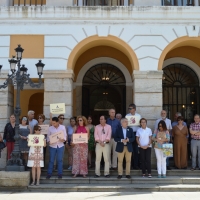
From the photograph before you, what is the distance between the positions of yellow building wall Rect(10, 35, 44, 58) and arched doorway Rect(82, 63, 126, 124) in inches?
120

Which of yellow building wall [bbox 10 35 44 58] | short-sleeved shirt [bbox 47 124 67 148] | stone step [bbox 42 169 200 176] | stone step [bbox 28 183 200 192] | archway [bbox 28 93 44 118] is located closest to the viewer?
stone step [bbox 28 183 200 192]

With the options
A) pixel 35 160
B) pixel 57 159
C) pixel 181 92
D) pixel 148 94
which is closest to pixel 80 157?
pixel 57 159

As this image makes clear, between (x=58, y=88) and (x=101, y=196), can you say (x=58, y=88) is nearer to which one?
(x=58, y=88)

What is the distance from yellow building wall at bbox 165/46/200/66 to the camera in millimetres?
13234

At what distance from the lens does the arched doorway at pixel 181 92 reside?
43.8ft

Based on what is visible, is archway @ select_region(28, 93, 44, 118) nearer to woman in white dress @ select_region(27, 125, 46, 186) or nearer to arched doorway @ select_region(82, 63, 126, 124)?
arched doorway @ select_region(82, 63, 126, 124)

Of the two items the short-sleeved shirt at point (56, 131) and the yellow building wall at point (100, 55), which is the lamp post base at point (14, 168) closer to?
the short-sleeved shirt at point (56, 131)

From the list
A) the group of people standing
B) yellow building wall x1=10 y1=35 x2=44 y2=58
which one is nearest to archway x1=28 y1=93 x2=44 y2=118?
yellow building wall x1=10 y1=35 x2=44 y2=58

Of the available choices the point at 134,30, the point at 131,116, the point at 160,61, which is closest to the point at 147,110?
the point at 131,116

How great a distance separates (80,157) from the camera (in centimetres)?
941

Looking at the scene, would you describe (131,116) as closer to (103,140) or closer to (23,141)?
(103,140)

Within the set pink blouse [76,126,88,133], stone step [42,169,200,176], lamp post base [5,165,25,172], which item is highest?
pink blouse [76,126,88,133]

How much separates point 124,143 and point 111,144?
944 mm

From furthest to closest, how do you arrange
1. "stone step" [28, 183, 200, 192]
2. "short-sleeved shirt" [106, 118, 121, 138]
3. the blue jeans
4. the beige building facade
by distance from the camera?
the beige building facade, "short-sleeved shirt" [106, 118, 121, 138], the blue jeans, "stone step" [28, 183, 200, 192]
